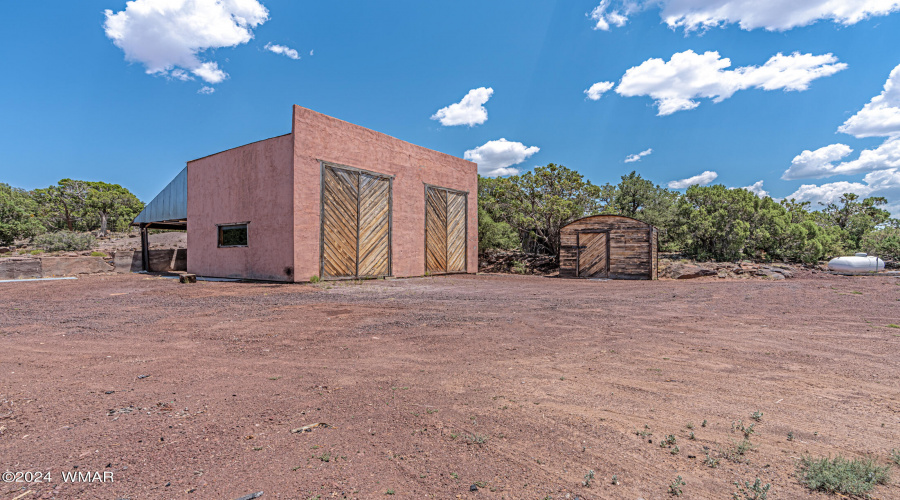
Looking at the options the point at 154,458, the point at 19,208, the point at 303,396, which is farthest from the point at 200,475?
the point at 19,208

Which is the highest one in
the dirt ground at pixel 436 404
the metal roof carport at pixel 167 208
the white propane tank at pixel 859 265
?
the metal roof carport at pixel 167 208

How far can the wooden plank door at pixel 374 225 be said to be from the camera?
15.4 meters

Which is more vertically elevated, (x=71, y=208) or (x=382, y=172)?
(x=71, y=208)

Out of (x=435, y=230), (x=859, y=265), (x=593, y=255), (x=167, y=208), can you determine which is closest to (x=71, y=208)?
(x=167, y=208)

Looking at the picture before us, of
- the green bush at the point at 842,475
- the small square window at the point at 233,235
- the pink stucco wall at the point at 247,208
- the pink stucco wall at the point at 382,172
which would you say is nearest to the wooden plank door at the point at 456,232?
the pink stucco wall at the point at 382,172

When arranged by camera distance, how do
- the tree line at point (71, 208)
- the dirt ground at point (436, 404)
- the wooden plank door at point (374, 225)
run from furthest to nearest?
the tree line at point (71, 208), the wooden plank door at point (374, 225), the dirt ground at point (436, 404)

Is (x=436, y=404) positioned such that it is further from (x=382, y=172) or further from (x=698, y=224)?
(x=698, y=224)

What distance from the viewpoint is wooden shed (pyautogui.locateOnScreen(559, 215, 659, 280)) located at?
17.5 meters

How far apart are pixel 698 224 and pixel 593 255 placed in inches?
344

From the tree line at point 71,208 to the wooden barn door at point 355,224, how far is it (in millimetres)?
29483

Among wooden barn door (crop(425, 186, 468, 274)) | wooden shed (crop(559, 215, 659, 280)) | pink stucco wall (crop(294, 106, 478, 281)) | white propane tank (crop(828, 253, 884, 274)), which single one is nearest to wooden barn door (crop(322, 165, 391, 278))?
pink stucco wall (crop(294, 106, 478, 281))

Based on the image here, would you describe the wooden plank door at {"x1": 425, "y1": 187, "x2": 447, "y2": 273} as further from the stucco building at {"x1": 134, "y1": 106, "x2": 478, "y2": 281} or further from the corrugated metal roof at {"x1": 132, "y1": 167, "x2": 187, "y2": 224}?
the corrugated metal roof at {"x1": 132, "y1": 167, "x2": 187, "y2": 224}

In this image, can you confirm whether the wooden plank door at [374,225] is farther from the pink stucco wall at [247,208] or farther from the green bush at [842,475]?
the green bush at [842,475]

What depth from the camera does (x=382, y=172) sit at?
52.8 ft
